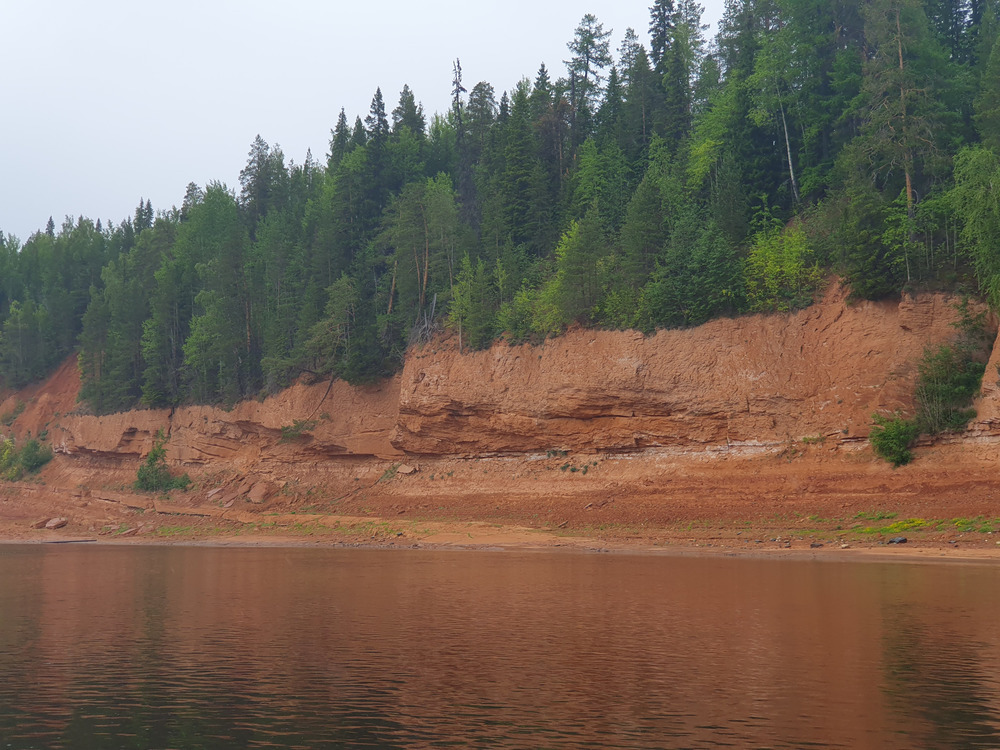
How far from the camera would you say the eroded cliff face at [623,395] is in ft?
124

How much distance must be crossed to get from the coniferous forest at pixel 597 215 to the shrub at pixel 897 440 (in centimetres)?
623

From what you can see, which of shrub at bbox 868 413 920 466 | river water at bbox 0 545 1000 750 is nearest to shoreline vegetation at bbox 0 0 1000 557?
shrub at bbox 868 413 920 466

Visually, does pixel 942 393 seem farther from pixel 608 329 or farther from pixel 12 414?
pixel 12 414

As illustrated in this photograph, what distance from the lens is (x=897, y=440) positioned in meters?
34.6

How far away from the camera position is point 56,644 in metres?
18.5

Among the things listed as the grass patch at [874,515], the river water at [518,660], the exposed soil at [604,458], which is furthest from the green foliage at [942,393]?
the river water at [518,660]

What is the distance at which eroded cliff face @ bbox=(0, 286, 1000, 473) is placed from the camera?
37719 mm

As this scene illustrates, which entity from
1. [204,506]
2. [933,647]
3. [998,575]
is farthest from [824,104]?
[204,506]

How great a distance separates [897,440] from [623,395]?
13.7 metres

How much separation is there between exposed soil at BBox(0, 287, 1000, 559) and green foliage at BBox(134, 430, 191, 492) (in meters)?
0.97

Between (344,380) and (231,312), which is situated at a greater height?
(231,312)

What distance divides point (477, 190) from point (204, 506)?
31.7 meters

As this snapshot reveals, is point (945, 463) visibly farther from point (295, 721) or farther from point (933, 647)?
point (295, 721)

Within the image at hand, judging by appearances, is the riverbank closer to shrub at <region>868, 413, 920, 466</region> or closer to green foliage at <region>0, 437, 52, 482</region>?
shrub at <region>868, 413, 920, 466</region>
